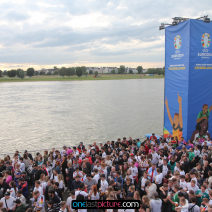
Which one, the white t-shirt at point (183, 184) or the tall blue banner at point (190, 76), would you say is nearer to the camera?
the white t-shirt at point (183, 184)

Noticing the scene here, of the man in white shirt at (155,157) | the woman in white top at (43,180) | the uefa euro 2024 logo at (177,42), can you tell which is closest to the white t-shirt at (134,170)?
the man in white shirt at (155,157)

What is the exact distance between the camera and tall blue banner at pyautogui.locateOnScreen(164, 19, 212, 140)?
12453 millimetres

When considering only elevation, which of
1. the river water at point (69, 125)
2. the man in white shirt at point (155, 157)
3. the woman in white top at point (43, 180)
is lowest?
the river water at point (69, 125)

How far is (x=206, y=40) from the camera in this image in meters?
12.7

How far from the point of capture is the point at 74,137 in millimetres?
21234

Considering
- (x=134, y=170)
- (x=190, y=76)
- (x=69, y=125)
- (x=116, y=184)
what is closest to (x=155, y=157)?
(x=134, y=170)

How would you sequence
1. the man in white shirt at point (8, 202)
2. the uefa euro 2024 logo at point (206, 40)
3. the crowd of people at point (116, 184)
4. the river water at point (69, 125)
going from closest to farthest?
the crowd of people at point (116, 184) < the man in white shirt at point (8, 202) < the uefa euro 2024 logo at point (206, 40) < the river water at point (69, 125)

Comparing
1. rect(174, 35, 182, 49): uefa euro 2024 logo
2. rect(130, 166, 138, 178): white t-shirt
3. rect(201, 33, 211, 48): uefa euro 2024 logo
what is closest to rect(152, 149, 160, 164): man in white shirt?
rect(130, 166, 138, 178): white t-shirt

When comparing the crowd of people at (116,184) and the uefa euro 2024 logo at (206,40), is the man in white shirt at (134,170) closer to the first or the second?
the crowd of people at (116,184)

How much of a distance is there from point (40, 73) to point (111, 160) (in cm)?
19411

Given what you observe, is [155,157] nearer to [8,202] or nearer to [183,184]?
[183,184]

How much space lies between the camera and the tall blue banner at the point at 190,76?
12.5 m

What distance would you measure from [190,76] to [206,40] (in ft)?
8.24

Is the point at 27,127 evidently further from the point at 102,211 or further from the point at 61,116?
the point at 102,211
